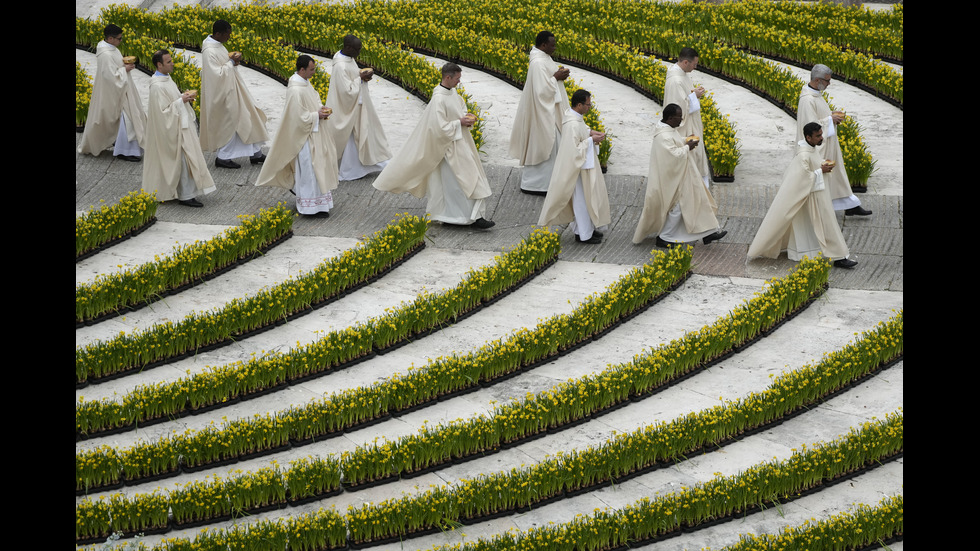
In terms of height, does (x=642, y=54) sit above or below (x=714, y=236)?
above

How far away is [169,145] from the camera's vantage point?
1345 centimetres

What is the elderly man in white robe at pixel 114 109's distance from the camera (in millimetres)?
14750

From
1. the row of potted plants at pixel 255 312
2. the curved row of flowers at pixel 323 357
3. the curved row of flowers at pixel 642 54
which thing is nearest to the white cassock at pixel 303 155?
the row of potted plants at pixel 255 312

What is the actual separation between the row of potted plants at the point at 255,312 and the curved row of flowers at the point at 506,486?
1.92 m

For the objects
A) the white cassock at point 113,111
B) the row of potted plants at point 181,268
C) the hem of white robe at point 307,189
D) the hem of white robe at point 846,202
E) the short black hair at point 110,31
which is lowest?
the row of potted plants at point 181,268

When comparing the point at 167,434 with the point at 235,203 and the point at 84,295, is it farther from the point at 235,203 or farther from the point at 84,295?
the point at 235,203

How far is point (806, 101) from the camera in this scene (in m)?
13.1

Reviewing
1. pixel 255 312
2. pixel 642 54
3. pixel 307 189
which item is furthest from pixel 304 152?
pixel 642 54

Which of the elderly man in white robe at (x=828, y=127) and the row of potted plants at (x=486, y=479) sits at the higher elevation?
the elderly man in white robe at (x=828, y=127)

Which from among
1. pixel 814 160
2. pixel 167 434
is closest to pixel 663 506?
pixel 167 434

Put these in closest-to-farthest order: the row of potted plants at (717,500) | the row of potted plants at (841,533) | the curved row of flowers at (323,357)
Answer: the row of potted plants at (841,533)
the row of potted plants at (717,500)
the curved row of flowers at (323,357)

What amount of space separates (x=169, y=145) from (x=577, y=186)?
15.4 ft

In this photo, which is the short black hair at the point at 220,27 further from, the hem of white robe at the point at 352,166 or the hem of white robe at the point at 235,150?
the hem of white robe at the point at 352,166

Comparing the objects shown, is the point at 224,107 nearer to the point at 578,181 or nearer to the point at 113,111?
the point at 113,111
